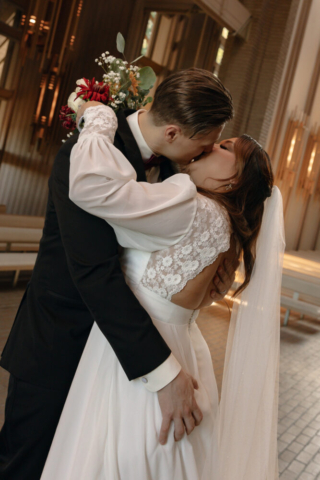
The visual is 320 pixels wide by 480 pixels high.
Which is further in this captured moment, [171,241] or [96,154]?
[171,241]

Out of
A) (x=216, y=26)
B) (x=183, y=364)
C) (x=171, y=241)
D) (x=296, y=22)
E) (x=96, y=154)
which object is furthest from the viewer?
(x=296, y=22)

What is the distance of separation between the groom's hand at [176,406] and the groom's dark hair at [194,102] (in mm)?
799

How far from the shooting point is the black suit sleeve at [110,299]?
4.52ft

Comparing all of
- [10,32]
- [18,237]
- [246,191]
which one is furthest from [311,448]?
[10,32]

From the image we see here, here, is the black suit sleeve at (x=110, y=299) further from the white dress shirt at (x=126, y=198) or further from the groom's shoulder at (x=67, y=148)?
the groom's shoulder at (x=67, y=148)

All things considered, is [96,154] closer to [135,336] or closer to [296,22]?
[135,336]

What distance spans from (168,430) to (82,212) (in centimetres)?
72

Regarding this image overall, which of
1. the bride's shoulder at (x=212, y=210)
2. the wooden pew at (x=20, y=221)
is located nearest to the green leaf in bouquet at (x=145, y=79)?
the bride's shoulder at (x=212, y=210)

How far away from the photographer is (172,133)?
156 centimetres

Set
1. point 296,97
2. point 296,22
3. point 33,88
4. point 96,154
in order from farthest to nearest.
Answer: point 296,97, point 296,22, point 33,88, point 96,154

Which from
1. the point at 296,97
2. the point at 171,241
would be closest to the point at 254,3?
the point at 296,97

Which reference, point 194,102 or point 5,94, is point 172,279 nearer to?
point 194,102

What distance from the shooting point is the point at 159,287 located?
1.48 m

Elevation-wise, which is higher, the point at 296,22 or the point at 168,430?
the point at 296,22
